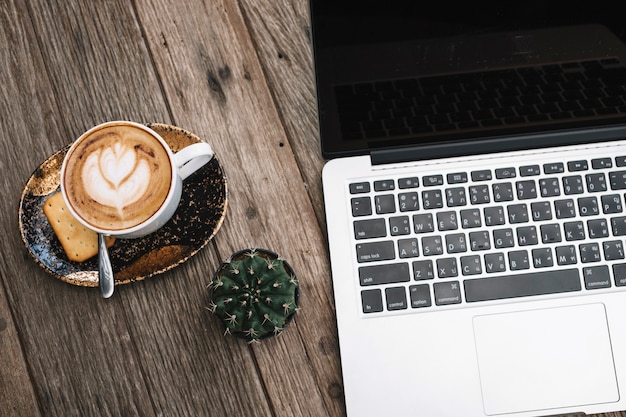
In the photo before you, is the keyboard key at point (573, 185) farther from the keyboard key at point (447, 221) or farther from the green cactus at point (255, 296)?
the green cactus at point (255, 296)

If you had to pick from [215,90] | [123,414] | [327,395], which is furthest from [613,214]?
[123,414]

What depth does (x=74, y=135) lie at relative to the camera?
2.46 ft

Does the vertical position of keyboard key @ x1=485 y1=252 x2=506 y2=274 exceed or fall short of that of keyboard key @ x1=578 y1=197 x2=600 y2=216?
it falls short

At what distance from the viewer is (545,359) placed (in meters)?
0.67

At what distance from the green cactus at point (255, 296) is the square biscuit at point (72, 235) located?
0.18 metres

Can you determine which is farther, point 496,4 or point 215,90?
point 215,90

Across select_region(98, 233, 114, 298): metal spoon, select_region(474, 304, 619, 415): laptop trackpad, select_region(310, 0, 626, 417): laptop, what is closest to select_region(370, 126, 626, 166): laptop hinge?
select_region(310, 0, 626, 417): laptop

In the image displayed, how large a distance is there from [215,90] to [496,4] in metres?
0.38

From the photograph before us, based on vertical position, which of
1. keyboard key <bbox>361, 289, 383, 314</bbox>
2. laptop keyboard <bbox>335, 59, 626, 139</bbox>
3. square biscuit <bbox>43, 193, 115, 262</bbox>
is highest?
laptop keyboard <bbox>335, 59, 626, 139</bbox>

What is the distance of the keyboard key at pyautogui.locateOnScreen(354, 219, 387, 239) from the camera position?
68 cm

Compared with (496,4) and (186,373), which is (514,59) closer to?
(496,4)

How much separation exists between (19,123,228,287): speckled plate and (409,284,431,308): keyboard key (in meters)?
0.26

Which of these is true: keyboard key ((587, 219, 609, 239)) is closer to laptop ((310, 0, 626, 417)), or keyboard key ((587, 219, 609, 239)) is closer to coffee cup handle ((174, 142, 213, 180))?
laptop ((310, 0, 626, 417))

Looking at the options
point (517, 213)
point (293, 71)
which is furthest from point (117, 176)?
point (517, 213)
